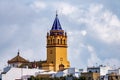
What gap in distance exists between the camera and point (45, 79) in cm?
8350

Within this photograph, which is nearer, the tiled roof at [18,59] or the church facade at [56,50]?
the church facade at [56,50]

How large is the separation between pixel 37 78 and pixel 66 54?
1371 cm

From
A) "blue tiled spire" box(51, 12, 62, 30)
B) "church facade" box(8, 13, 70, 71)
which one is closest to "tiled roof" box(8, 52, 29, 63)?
"church facade" box(8, 13, 70, 71)

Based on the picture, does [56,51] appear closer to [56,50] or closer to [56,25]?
[56,50]

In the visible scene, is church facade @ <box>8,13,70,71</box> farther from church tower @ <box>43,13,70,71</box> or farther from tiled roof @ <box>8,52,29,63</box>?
tiled roof @ <box>8,52,29,63</box>

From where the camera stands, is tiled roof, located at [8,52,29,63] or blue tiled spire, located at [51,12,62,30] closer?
blue tiled spire, located at [51,12,62,30]

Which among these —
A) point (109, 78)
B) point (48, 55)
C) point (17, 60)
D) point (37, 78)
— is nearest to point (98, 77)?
point (109, 78)

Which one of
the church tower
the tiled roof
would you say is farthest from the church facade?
the tiled roof

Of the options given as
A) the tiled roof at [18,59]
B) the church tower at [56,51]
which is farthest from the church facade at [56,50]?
the tiled roof at [18,59]

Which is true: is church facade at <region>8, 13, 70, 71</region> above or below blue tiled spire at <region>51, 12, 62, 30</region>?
below

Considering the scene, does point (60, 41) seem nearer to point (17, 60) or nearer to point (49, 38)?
point (49, 38)

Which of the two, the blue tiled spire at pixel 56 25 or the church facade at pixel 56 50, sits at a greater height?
the blue tiled spire at pixel 56 25

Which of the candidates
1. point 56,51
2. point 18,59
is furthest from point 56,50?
point 18,59

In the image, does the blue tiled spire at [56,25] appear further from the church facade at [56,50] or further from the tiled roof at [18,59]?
the tiled roof at [18,59]
